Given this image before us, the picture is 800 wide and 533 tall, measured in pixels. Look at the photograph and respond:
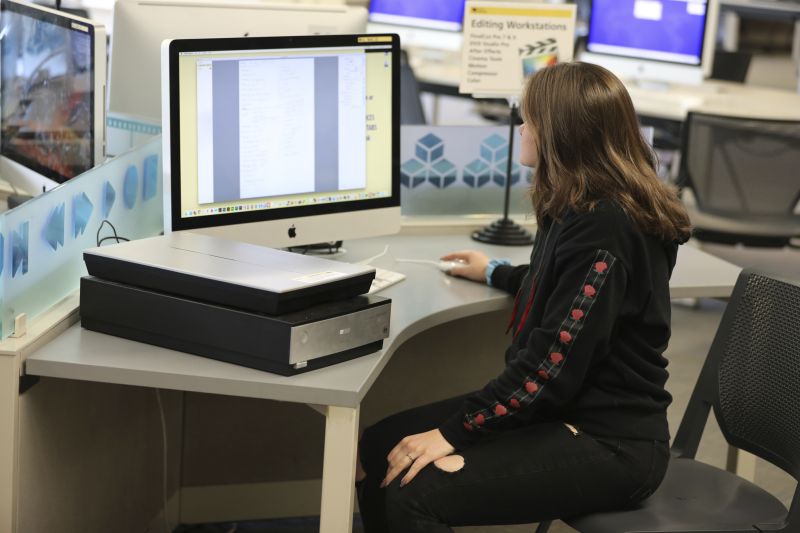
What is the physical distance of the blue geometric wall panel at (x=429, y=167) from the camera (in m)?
2.60

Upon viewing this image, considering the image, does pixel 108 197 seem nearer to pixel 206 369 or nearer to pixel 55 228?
pixel 55 228

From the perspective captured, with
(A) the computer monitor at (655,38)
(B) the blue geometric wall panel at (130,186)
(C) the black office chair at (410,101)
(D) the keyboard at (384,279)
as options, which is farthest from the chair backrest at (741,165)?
(B) the blue geometric wall panel at (130,186)

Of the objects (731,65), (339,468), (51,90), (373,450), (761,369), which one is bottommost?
(373,450)

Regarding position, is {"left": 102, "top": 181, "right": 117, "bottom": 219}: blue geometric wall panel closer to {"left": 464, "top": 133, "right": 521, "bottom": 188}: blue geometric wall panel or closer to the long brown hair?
the long brown hair

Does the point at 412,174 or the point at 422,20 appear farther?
the point at 422,20

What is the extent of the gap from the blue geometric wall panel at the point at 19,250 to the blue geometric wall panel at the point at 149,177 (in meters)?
0.50

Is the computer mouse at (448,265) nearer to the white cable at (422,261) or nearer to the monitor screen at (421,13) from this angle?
the white cable at (422,261)

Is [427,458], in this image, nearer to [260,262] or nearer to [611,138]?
[260,262]

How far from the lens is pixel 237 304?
5.13 ft

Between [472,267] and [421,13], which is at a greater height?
[421,13]

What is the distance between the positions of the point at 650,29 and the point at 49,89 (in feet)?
10.5

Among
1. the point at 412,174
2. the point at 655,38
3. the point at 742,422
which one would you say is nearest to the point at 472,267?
the point at 412,174

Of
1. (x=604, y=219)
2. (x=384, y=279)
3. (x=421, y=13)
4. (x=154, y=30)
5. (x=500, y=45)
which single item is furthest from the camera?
(x=421, y=13)

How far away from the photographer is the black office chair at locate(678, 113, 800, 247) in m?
3.80
